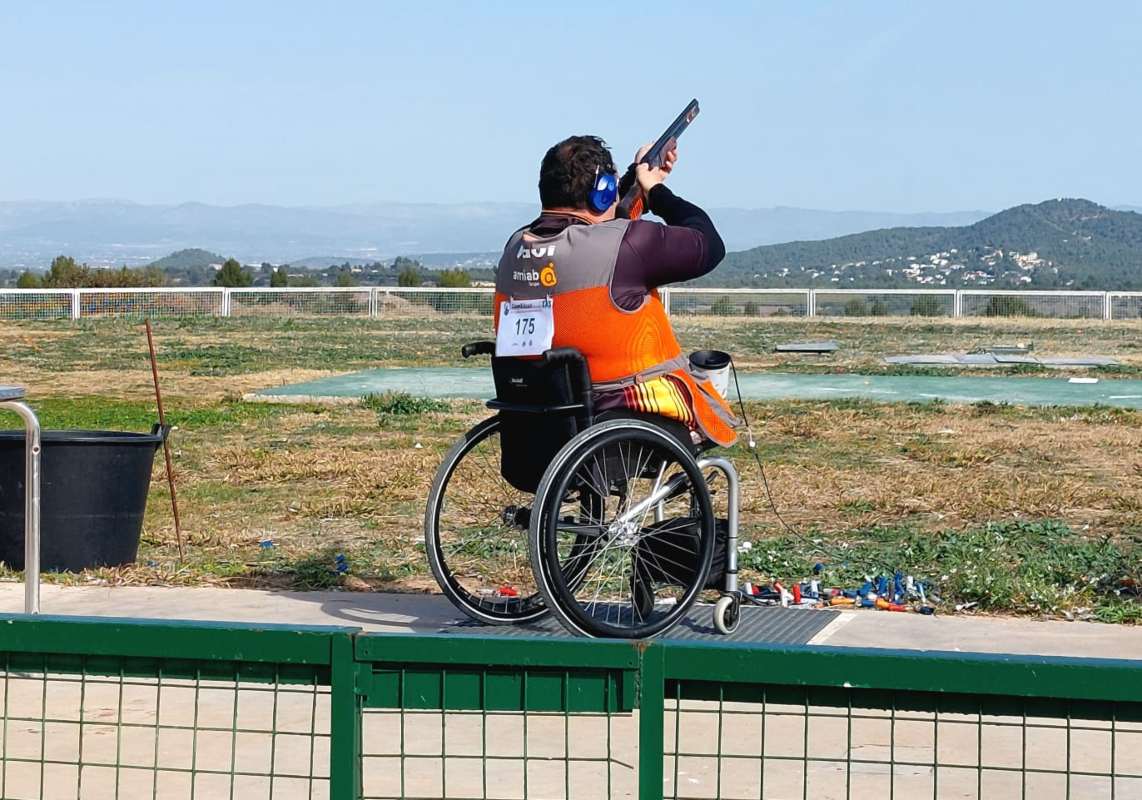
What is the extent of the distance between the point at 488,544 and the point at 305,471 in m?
3.72

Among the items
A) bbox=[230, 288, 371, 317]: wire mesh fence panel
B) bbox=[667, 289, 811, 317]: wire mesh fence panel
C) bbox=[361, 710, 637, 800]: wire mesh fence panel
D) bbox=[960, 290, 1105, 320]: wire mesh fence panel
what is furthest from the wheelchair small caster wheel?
bbox=[230, 288, 371, 317]: wire mesh fence panel

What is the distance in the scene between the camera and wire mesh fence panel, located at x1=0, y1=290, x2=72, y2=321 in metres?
41.4

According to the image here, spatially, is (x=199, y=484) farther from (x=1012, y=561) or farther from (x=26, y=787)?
(x=26, y=787)

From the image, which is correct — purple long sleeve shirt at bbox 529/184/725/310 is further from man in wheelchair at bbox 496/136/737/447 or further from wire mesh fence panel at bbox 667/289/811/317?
wire mesh fence panel at bbox 667/289/811/317

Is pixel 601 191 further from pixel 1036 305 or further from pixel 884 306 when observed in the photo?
pixel 884 306

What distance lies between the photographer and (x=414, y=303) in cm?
4653

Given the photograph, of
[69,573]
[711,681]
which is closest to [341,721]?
[711,681]

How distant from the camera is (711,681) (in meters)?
3.20

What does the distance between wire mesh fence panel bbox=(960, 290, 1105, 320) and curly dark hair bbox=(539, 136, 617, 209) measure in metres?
37.5

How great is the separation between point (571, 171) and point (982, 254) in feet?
490

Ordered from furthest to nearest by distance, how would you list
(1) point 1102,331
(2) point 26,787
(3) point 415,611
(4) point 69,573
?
(1) point 1102,331 < (4) point 69,573 < (3) point 415,611 < (2) point 26,787

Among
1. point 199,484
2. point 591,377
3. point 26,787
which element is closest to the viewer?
point 26,787

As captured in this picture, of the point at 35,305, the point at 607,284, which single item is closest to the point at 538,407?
the point at 607,284

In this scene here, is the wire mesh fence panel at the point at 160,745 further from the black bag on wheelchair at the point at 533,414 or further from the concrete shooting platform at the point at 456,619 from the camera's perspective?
the black bag on wheelchair at the point at 533,414
